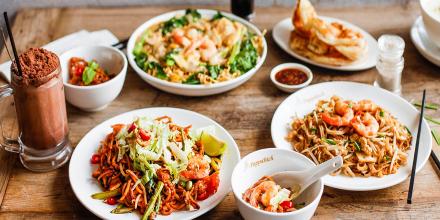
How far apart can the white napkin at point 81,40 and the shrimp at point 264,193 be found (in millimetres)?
1641

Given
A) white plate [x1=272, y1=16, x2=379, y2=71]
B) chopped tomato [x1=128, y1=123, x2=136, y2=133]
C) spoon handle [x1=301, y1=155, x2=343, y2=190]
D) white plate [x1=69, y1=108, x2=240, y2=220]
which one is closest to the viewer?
spoon handle [x1=301, y1=155, x2=343, y2=190]

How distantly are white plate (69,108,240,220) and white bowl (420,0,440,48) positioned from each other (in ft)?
4.92

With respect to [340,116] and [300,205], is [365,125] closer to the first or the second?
[340,116]

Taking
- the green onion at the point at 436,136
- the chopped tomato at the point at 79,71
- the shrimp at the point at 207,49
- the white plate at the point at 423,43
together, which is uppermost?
the chopped tomato at the point at 79,71

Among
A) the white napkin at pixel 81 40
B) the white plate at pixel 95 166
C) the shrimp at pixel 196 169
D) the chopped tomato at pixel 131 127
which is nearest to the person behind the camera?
the white plate at pixel 95 166

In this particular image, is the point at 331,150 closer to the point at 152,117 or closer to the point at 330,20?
Answer: the point at 152,117

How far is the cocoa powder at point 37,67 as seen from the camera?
7.83 feet

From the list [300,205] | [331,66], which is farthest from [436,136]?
[300,205]

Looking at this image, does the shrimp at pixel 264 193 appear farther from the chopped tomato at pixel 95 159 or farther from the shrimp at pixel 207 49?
the shrimp at pixel 207 49

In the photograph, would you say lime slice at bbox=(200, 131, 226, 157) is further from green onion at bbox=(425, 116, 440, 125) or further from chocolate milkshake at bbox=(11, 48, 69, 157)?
green onion at bbox=(425, 116, 440, 125)

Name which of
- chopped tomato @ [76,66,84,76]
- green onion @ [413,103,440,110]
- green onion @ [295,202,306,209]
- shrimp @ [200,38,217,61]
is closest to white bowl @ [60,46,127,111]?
chopped tomato @ [76,66,84,76]

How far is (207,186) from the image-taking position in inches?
96.7

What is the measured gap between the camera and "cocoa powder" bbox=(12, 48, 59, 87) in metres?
2.39

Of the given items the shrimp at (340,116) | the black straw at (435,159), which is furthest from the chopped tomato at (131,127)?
the black straw at (435,159)
